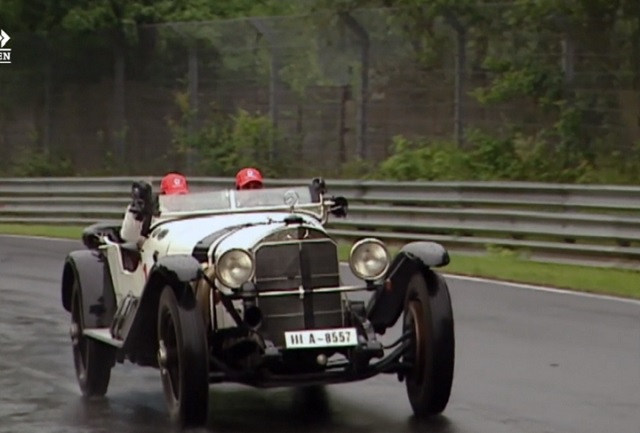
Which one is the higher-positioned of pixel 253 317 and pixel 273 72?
pixel 273 72

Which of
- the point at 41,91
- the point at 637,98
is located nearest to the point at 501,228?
the point at 637,98

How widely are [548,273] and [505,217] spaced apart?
2521 millimetres

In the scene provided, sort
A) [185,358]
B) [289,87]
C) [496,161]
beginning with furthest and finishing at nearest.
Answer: [289,87] < [496,161] < [185,358]

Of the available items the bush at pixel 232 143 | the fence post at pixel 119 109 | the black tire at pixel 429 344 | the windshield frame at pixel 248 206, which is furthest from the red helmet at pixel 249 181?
the fence post at pixel 119 109

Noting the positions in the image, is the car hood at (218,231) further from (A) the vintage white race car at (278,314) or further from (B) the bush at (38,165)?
(B) the bush at (38,165)

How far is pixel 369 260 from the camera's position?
10320mm

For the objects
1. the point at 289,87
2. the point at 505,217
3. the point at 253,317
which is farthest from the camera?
the point at 289,87

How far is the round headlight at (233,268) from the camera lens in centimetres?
977

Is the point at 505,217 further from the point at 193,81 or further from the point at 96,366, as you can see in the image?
the point at 96,366

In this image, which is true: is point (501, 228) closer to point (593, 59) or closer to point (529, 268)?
point (529, 268)

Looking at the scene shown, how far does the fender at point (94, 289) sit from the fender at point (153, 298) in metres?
0.94

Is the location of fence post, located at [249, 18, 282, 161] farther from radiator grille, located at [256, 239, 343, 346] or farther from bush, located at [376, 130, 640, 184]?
radiator grille, located at [256, 239, 343, 346]

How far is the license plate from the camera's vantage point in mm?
9664

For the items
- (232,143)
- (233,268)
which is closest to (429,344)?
(233,268)
